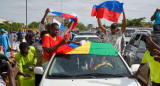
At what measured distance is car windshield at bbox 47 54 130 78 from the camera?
380cm

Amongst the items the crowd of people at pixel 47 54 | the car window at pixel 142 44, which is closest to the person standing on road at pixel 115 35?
the crowd of people at pixel 47 54

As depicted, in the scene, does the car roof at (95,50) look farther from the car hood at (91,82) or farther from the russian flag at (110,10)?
the russian flag at (110,10)

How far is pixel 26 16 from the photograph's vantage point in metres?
22.8

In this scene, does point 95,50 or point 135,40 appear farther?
point 135,40

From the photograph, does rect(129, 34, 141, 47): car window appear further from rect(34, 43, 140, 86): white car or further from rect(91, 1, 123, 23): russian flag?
rect(34, 43, 140, 86): white car

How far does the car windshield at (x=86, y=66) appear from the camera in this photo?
3.80 m

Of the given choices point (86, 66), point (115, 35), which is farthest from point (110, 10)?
point (86, 66)

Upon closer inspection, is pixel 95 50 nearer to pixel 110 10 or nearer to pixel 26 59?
pixel 26 59

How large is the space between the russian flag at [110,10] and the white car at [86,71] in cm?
193

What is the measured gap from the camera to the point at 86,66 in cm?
396

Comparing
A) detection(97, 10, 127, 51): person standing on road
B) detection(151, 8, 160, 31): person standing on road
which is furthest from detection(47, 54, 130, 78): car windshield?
detection(151, 8, 160, 31): person standing on road

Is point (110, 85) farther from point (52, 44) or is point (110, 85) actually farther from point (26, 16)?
point (26, 16)

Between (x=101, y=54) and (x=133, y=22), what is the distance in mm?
44863

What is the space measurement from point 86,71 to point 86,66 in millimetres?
133
